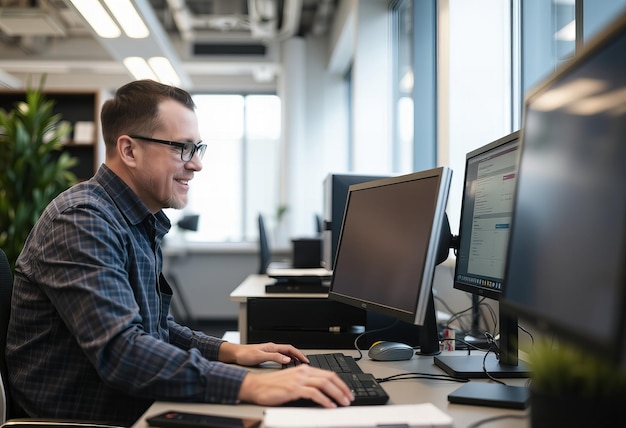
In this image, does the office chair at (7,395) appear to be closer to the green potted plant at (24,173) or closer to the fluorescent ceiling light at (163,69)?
the green potted plant at (24,173)

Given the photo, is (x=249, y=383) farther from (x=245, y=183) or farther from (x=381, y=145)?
(x=245, y=183)

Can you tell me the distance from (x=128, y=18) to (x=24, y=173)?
1.19 meters

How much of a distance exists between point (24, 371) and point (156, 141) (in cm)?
58

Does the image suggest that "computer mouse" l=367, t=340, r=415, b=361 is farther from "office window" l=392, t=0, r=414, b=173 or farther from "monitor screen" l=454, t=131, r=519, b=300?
"office window" l=392, t=0, r=414, b=173

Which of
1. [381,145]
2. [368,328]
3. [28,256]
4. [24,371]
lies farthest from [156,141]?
[381,145]

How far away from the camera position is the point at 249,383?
1111mm

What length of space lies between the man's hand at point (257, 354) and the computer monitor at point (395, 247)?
0.20m

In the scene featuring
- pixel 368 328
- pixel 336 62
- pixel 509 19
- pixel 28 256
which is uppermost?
pixel 336 62

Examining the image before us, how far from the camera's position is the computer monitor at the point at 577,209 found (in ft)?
2.15

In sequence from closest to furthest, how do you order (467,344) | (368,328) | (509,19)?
(467,344) < (368,328) < (509,19)

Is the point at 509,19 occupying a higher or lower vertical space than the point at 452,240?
higher

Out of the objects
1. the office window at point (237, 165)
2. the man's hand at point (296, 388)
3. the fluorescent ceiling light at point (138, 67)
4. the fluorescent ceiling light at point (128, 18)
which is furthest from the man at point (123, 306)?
the office window at point (237, 165)

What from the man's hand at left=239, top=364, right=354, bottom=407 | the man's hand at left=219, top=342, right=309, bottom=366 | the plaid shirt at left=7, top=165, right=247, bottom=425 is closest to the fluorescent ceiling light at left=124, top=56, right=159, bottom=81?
the plaid shirt at left=7, top=165, right=247, bottom=425

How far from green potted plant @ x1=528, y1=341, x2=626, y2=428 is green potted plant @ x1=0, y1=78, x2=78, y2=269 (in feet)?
11.7
